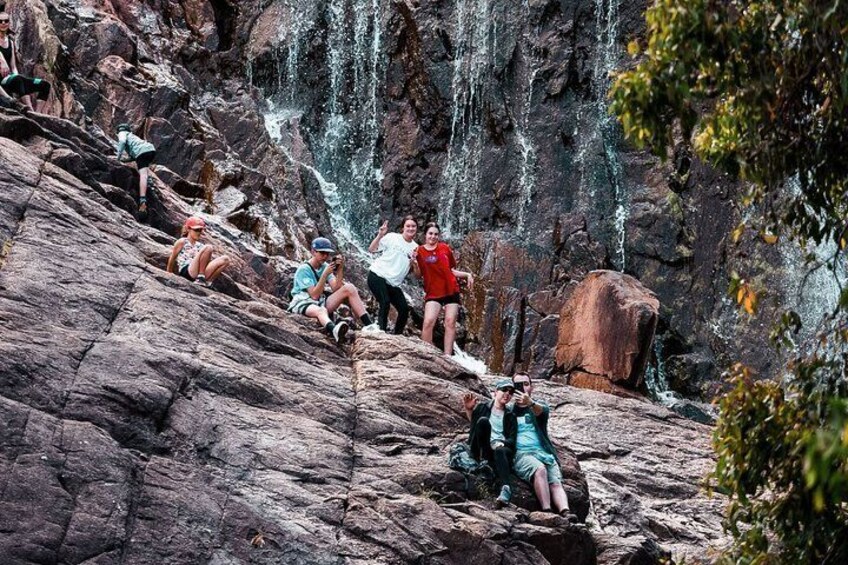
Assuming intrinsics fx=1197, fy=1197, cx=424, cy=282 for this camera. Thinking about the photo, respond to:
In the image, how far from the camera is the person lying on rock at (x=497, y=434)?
14.4 m

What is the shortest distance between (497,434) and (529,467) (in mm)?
557

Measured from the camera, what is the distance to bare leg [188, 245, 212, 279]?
16516mm

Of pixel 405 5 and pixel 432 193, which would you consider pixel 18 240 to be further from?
pixel 405 5

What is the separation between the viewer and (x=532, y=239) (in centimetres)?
3412

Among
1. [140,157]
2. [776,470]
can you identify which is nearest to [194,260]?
[140,157]

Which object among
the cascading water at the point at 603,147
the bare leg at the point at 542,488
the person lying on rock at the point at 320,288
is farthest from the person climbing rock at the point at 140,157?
the cascading water at the point at 603,147

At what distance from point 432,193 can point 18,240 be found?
22.4m

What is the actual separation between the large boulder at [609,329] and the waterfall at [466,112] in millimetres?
9225

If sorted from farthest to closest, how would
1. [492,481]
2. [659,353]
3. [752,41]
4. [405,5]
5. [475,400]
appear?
[405,5] → [659,353] → [475,400] → [492,481] → [752,41]

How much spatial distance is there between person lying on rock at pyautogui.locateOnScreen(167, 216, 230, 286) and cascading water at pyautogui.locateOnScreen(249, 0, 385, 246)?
63.6 ft

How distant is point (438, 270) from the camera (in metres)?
19.0

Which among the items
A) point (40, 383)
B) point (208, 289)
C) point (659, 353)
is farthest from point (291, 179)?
point (40, 383)

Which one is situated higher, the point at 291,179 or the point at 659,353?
the point at 291,179

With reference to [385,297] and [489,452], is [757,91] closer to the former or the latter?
[489,452]
